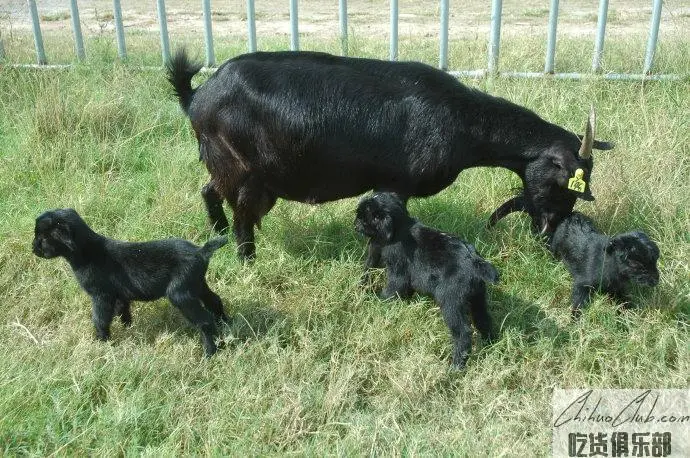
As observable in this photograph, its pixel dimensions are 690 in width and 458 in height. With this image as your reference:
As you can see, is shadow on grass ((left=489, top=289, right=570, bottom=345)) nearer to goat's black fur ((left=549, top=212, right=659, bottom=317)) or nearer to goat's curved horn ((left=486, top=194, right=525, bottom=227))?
goat's black fur ((left=549, top=212, right=659, bottom=317))

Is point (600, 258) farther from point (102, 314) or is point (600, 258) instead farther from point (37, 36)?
point (37, 36)

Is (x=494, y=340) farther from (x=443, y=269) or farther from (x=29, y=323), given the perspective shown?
(x=29, y=323)

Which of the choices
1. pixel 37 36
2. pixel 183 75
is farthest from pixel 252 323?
pixel 37 36

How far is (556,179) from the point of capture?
464 centimetres

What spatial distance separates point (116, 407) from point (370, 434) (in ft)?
4.16

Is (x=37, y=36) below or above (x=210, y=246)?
above

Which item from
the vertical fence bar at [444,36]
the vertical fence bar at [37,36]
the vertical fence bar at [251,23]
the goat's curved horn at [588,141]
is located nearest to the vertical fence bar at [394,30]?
the vertical fence bar at [444,36]

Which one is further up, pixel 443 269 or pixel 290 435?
pixel 443 269

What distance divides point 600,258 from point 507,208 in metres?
0.94

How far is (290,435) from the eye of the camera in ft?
11.3

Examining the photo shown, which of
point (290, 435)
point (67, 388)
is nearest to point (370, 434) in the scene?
point (290, 435)

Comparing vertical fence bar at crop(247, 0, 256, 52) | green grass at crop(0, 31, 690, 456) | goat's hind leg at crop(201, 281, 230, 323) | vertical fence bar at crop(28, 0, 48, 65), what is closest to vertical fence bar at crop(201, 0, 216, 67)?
vertical fence bar at crop(247, 0, 256, 52)

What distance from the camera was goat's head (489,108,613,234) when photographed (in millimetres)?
4543

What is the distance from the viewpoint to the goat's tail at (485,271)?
3.91 metres
